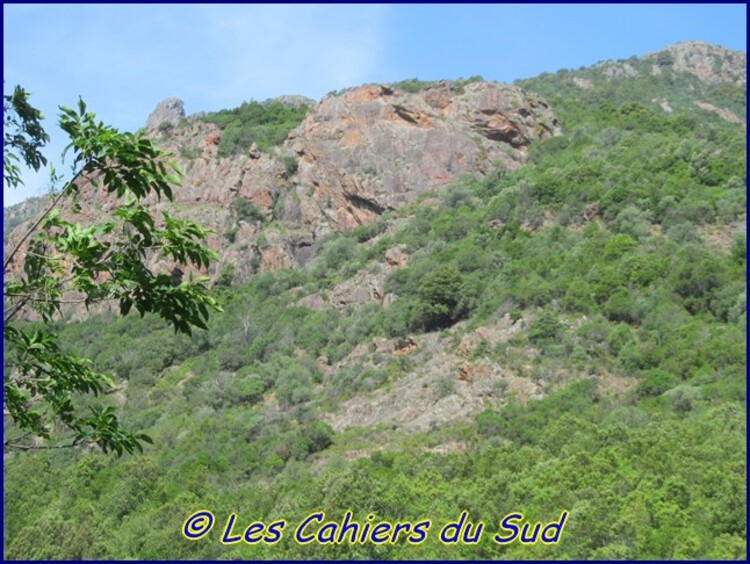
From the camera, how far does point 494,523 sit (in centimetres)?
2017

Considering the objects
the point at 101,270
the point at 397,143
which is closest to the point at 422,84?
the point at 397,143

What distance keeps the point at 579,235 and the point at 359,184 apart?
2013cm

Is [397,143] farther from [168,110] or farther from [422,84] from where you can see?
[168,110]

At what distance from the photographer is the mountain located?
21641mm

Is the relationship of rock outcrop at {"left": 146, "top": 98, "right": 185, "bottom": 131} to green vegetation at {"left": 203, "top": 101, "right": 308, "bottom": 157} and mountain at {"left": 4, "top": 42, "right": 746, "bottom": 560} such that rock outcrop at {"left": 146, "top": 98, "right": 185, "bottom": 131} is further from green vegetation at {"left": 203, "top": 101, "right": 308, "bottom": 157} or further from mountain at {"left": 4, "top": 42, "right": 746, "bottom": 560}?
mountain at {"left": 4, "top": 42, "right": 746, "bottom": 560}

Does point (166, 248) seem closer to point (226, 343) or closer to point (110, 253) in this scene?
point (110, 253)

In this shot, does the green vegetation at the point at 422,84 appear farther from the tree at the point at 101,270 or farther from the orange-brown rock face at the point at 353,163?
the tree at the point at 101,270

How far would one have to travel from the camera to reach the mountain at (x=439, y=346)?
2164cm

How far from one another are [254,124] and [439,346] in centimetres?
3961
